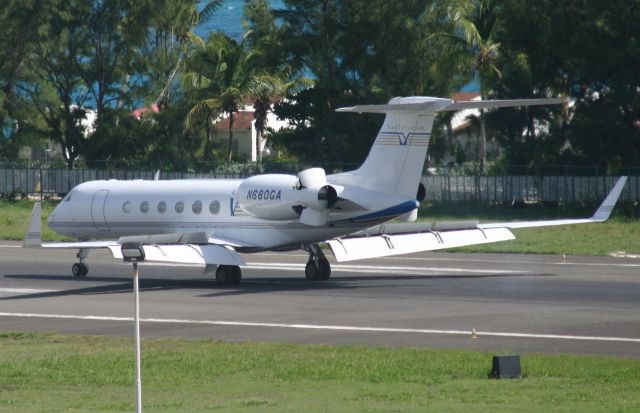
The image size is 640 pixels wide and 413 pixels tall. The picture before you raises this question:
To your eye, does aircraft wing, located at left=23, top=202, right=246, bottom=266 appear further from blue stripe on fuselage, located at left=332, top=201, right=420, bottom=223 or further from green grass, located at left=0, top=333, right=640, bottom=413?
green grass, located at left=0, top=333, right=640, bottom=413

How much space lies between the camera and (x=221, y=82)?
7375cm

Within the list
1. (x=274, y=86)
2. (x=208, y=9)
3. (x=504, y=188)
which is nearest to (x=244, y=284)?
(x=504, y=188)

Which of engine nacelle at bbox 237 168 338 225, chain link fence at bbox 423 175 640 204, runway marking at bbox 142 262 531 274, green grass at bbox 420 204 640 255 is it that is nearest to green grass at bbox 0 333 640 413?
engine nacelle at bbox 237 168 338 225

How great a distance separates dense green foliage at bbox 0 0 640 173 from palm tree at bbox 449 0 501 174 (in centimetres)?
10

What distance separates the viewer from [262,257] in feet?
133

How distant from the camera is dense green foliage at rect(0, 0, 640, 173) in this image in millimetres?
56938

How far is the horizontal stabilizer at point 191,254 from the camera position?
28.8m

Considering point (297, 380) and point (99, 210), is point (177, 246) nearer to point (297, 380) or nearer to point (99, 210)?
point (99, 210)

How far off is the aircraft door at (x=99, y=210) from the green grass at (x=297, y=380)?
1474 cm

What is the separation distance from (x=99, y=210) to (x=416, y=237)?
31.3 feet

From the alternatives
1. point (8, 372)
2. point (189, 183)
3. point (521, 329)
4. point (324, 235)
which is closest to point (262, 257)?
point (189, 183)

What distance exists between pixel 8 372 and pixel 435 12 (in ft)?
169

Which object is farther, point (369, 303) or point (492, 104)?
point (492, 104)

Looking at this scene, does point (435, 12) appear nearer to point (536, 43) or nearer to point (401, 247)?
point (536, 43)
